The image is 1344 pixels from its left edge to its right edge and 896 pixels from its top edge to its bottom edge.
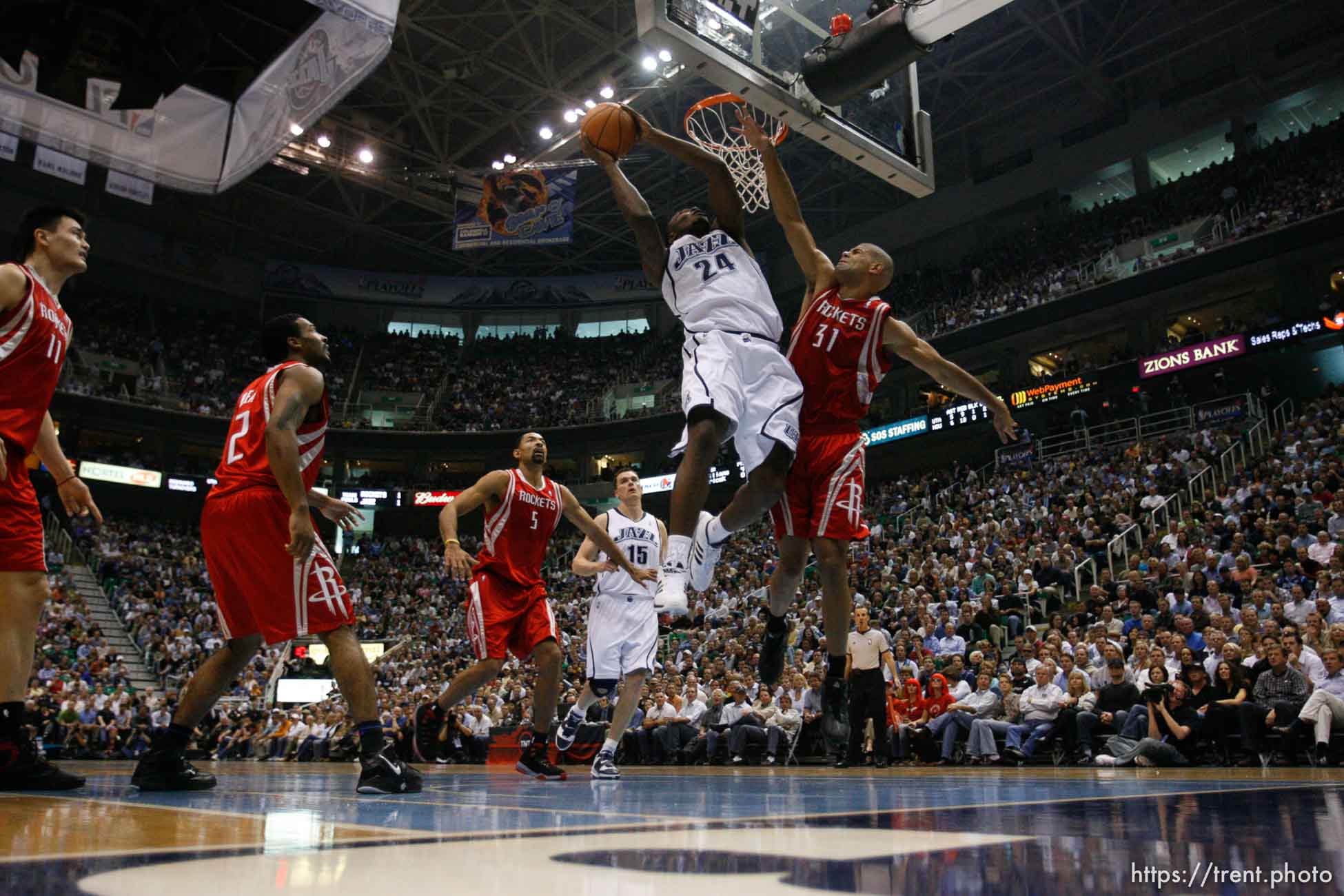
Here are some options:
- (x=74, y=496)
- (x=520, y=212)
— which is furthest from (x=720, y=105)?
(x=520, y=212)

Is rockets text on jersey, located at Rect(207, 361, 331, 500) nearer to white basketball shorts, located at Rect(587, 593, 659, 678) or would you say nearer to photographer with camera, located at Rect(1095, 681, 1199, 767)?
white basketball shorts, located at Rect(587, 593, 659, 678)

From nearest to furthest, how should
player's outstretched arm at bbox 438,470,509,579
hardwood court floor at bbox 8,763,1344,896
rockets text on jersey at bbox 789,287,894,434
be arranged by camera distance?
hardwood court floor at bbox 8,763,1344,896 → rockets text on jersey at bbox 789,287,894,434 → player's outstretched arm at bbox 438,470,509,579

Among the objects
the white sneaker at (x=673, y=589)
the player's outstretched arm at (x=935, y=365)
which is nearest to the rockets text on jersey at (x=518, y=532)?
the white sneaker at (x=673, y=589)

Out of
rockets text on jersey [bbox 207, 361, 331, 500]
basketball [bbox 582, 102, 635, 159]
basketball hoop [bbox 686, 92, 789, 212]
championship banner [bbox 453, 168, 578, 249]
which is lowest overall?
rockets text on jersey [bbox 207, 361, 331, 500]

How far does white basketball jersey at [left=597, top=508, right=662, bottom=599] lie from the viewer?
6559mm

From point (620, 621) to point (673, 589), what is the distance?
2707 millimetres

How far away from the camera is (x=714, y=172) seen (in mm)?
4117

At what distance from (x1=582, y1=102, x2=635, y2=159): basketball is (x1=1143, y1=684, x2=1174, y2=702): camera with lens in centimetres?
640

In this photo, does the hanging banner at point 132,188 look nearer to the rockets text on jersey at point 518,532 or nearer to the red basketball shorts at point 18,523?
the rockets text on jersey at point 518,532

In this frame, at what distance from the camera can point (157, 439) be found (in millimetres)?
29484

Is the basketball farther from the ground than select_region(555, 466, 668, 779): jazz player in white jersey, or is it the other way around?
the basketball

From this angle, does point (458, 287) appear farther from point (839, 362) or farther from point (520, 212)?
point (839, 362)

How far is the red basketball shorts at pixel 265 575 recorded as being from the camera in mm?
3543

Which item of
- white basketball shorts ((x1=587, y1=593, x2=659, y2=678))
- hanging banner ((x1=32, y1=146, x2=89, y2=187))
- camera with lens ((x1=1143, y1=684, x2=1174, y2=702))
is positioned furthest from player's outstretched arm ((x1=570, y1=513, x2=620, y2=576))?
hanging banner ((x1=32, y1=146, x2=89, y2=187))
